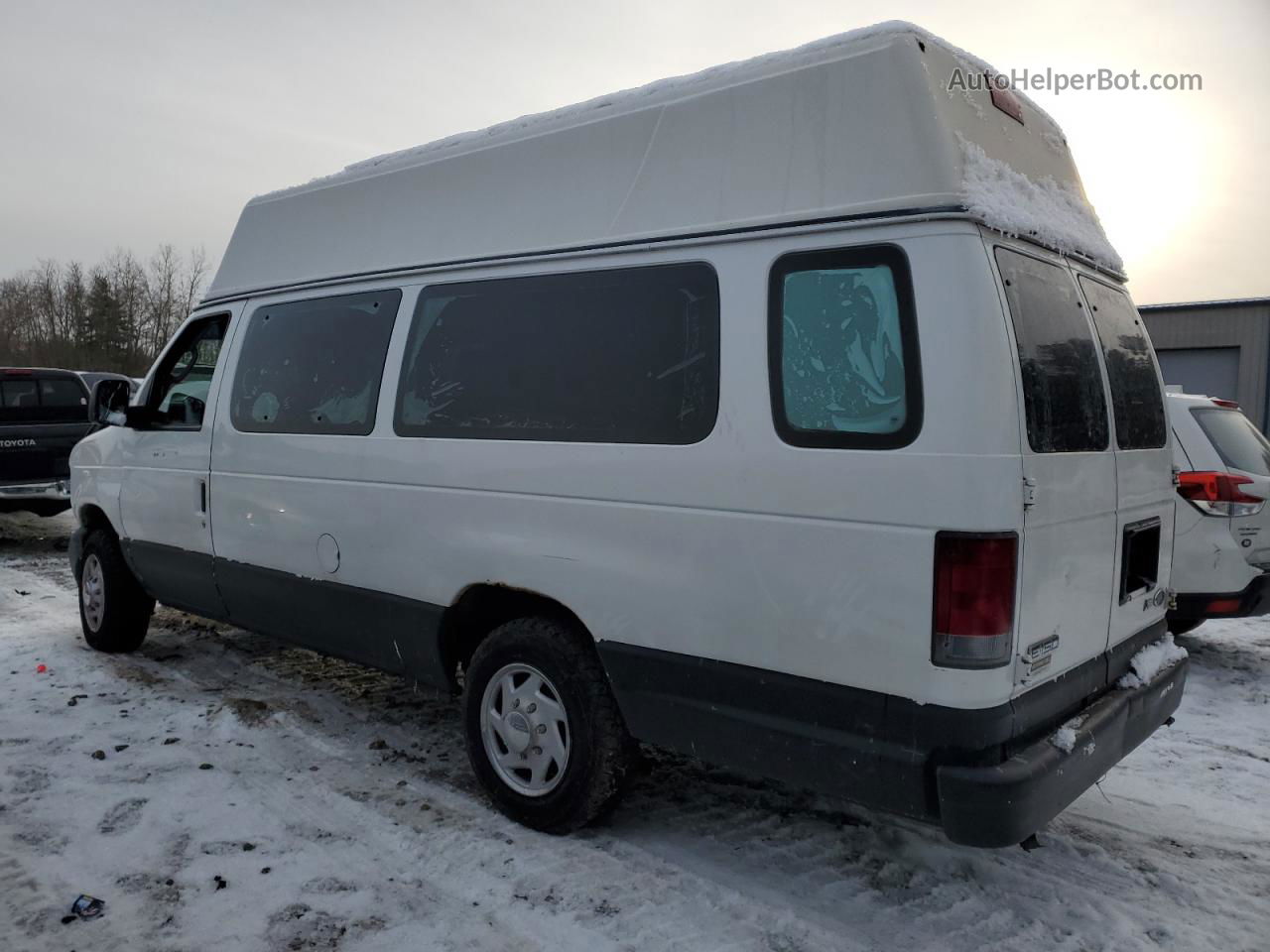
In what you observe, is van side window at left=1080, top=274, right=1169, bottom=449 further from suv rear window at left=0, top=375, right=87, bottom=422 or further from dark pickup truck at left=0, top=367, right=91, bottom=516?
suv rear window at left=0, top=375, right=87, bottom=422

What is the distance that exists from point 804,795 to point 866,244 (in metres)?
2.35

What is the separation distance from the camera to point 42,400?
10.7m

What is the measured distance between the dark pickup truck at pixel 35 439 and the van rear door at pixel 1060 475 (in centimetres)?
982

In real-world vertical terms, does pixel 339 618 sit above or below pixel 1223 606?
above

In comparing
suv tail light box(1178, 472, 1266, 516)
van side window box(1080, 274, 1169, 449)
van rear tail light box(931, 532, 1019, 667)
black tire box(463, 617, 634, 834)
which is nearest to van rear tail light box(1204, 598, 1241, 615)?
suv tail light box(1178, 472, 1266, 516)

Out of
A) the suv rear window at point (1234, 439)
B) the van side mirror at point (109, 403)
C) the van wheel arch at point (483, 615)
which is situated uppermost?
the van side mirror at point (109, 403)

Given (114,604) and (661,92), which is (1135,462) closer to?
(661,92)

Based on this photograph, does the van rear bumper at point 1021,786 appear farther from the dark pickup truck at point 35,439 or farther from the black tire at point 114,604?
the dark pickup truck at point 35,439

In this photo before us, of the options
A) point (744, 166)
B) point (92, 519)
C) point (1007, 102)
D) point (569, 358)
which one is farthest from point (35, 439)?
point (1007, 102)

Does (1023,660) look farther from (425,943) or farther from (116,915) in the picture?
(116,915)

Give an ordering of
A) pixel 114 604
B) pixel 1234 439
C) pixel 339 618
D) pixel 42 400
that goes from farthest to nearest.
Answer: pixel 42 400 < pixel 1234 439 < pixel 114 604 < pixel 339 618

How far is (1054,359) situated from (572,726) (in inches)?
80.7

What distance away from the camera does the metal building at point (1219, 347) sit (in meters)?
23.1

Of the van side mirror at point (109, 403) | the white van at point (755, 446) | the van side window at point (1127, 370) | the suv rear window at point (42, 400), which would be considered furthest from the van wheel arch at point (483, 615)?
the suv rear window at point (42, 400)
